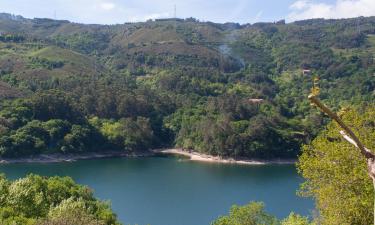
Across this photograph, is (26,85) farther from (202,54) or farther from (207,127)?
(202,54)

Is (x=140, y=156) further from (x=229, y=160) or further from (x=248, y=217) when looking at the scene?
(x=248, y=217)

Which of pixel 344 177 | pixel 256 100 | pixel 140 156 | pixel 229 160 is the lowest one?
pixel 140 156

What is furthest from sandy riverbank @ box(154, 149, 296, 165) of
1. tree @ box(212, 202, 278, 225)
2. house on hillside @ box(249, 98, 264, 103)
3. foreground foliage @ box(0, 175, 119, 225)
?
tree @ box(212, 202, 278, 225)

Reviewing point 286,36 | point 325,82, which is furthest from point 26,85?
point 286,36

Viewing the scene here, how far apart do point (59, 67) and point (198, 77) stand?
2800cm

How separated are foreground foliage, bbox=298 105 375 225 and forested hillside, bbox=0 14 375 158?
149 feet

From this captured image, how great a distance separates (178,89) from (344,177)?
A: 81.1 meters

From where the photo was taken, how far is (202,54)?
12144cm

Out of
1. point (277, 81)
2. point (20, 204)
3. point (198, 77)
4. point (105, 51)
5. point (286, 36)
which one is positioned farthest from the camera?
point (286, 36)

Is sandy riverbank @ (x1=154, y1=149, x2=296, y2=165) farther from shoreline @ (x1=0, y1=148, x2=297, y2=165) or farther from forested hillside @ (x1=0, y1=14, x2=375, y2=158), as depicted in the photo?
forested hillside @ (x1=0, y1=14, x2=375, y2=158)

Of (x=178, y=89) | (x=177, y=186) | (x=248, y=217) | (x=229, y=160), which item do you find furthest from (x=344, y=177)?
(x=178, y=89)

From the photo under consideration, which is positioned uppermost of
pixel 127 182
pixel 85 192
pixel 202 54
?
pixel 202 54

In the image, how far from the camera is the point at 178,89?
92750mm

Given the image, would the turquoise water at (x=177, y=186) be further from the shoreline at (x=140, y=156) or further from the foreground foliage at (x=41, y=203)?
the foreground foliage at (x=41, y=203)
